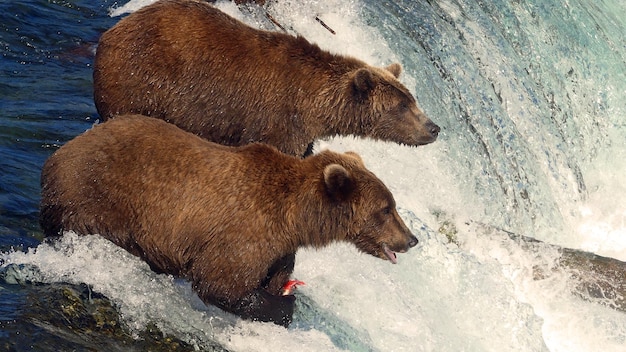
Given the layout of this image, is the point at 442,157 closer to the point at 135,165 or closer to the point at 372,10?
the point at 372,10

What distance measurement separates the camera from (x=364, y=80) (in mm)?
8633

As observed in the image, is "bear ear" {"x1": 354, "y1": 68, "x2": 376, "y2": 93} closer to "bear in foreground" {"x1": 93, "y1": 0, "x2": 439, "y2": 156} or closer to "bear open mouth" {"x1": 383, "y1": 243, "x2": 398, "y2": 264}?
"bear in foreground" {"x1": 93, "y1": 0, "x2": 439, "y2": 156}

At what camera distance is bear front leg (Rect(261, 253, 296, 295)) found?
7.23 metres

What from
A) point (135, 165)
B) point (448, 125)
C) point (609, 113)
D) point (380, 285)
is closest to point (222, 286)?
point (135, 165)

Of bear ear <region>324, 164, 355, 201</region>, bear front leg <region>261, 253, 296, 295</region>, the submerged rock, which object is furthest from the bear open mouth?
the submerged rock

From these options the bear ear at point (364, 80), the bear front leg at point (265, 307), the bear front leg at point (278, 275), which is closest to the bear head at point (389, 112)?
the bear ear at point (364, 80)

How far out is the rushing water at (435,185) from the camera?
6988 mm

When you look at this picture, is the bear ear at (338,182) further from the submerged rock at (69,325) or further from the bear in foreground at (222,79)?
the bear in foreground at (222,79)

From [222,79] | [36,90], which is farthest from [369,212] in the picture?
[36,90]

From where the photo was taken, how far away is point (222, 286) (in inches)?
268

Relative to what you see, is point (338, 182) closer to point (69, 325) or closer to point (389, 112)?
point (69, 325)

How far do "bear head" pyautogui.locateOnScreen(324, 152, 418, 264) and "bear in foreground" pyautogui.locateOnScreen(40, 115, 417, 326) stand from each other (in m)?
0.01

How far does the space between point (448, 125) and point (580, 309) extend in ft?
8.15

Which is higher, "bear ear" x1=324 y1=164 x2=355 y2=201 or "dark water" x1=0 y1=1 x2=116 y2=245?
"bear ear" x1=324 y1=164 x2=355 y2=201
